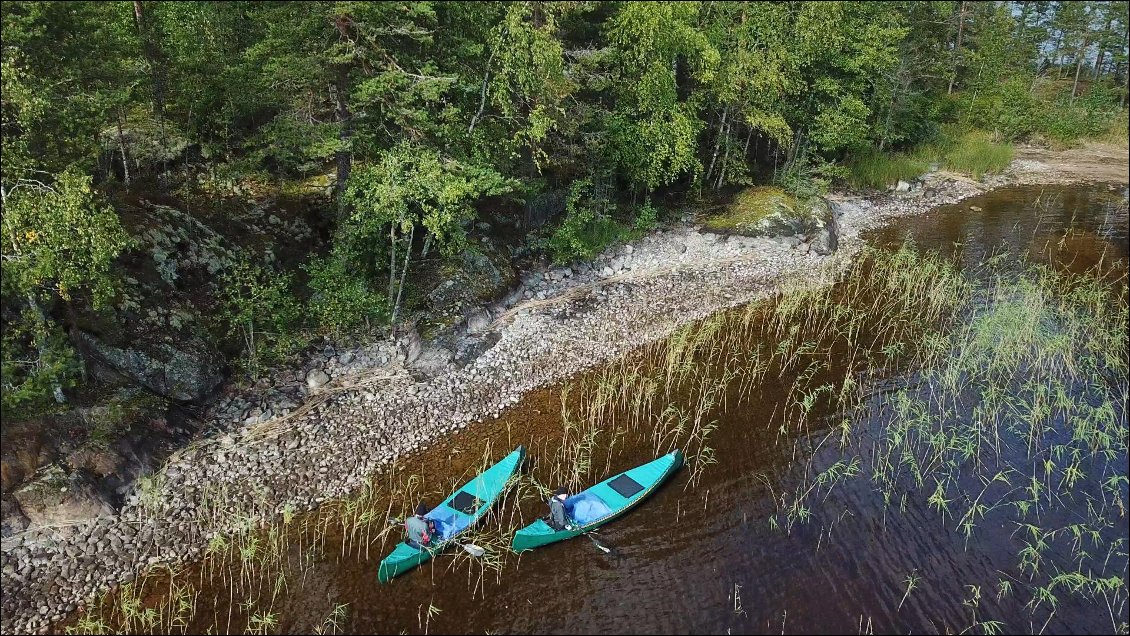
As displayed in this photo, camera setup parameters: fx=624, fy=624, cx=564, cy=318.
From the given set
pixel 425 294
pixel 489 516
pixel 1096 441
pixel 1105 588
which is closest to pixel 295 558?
pixel 489 516

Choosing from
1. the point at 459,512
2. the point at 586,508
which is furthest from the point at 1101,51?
the point at 459,512

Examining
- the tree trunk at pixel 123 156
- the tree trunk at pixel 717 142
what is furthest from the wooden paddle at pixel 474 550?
the tree trunk at pixel 717 142

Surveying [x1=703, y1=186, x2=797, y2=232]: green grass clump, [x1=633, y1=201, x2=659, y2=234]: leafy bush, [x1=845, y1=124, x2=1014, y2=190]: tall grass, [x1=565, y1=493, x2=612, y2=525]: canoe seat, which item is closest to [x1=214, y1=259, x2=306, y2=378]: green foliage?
[x1=565, y1=493, x2=612, y2=525]: canoe seat

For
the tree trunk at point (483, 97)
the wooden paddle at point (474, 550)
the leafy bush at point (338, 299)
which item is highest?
the tree trunk at point (483, 97)

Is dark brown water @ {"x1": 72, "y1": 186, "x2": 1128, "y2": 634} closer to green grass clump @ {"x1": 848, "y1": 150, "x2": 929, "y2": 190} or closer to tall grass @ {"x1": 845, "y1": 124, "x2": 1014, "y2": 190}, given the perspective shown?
green grass clump @ {"x1": 848, "y1": 150, "x2": 929, "y2": 190}

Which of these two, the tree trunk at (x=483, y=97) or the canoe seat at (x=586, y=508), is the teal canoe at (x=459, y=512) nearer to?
the canoe seat at (x=586, y=508)

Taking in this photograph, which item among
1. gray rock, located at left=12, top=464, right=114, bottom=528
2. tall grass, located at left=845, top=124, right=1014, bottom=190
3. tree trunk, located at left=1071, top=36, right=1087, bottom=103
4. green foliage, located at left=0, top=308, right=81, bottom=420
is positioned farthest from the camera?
tree trunk, located at left=1071, top=36, right=1087, bottom=103
